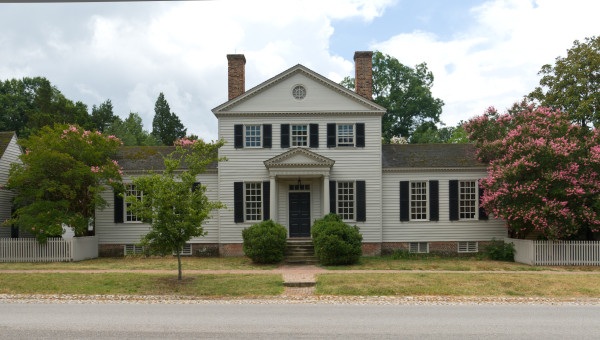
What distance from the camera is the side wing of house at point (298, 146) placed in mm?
21703

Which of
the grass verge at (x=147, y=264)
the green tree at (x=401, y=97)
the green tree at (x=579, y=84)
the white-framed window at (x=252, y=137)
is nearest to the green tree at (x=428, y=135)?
the green tree at (x=401, y=97)

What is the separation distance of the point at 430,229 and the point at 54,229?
55.8 ft

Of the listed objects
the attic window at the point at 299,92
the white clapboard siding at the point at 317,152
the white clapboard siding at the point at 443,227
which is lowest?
the white clapboard siding at the point at 443,227

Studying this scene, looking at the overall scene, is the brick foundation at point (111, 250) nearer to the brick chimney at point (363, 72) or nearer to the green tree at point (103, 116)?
the brick chimney at point (363, 72)

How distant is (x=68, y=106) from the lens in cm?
3822

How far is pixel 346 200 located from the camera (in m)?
21.9

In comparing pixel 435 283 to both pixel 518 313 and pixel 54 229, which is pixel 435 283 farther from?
pixel 54 229

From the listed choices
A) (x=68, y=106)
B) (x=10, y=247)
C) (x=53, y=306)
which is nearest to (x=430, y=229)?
(x=53, y=306)

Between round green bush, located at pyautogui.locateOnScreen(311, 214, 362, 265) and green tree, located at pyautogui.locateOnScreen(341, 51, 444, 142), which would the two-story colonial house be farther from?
green tree, located at pyautogui.locateOnScreen(341, 51, 444, 142)

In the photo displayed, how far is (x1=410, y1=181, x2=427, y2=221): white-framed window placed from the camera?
2225cm

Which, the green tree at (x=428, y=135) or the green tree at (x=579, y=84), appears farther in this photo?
the green tree at (x=428, y=135)

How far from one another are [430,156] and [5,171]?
21895mm

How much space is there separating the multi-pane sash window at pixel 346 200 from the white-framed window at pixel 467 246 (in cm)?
549

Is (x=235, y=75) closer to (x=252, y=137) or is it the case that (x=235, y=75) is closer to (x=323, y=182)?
(x=252, y=137)
